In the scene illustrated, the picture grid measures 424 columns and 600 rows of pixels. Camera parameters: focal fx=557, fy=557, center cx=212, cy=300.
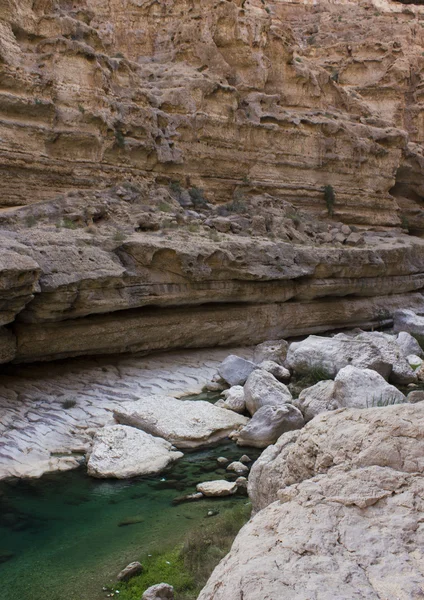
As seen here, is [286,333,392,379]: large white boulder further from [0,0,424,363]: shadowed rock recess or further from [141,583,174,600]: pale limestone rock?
[141,583,174,600]: pale limestone rock

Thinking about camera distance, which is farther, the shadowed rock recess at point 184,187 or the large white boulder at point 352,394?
the shadowed rock recess at point 184,187

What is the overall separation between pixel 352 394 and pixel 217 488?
3.57m

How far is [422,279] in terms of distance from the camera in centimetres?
2028

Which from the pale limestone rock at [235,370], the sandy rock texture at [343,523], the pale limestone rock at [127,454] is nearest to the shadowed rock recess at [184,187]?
the pale limestone rock at [235,370]

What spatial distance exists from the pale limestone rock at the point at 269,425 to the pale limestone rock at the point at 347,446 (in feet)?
12.8

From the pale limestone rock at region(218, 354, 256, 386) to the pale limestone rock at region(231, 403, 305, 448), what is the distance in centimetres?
316

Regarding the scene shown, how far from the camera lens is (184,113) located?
19469mm

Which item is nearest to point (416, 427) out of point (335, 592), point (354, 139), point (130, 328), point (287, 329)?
point (335, 592)

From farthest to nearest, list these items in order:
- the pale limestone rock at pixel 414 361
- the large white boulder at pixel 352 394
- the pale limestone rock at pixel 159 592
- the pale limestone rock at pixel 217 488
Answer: the pale limestone rock at pixel 414 361
the large white boulder at pixel 352 394
the pale limestone rock at pixel 217 488
the pale limestone rock at pixel 159 592

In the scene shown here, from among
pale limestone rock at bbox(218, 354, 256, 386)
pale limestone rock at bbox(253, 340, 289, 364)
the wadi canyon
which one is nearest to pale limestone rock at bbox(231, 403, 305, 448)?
the wadi canyon

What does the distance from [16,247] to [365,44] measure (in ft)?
95.7

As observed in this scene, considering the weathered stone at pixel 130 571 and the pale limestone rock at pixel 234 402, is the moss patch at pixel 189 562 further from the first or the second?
the pale limestone rock at pixel 234 402

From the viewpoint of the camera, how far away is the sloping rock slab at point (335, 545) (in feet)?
8.75

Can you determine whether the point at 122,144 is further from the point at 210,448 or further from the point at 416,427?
the point at 416,427
